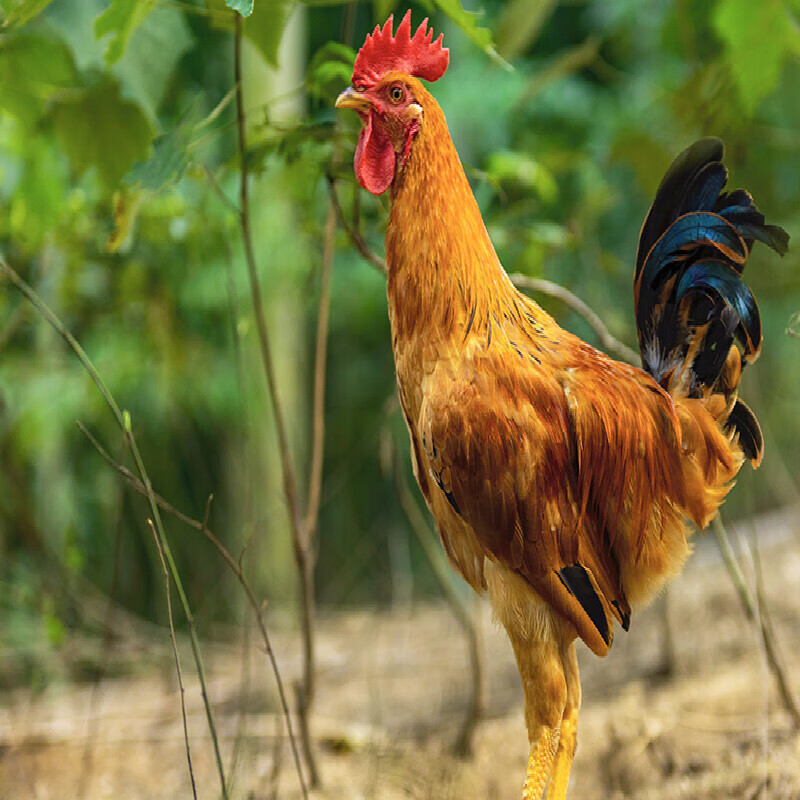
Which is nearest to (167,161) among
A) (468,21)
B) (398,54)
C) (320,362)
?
(398,54)

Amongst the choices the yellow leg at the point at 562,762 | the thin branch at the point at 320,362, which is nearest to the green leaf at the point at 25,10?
the thin branch at the point at 320,362

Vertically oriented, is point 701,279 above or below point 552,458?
above

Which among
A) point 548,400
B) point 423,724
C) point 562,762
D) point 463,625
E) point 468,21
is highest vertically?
point 468,21

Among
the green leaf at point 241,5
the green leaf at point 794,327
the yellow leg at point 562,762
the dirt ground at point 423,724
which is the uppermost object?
the green leaf at point 241,5

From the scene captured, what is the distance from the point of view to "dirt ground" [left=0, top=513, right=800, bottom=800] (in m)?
1.98

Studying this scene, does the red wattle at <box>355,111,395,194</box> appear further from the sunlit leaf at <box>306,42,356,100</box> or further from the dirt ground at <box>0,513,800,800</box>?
the dirt ground at <box>0,513,800,800</box>

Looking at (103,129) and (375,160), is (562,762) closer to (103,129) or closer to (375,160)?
(375,160)

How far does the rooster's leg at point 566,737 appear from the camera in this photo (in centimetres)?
134

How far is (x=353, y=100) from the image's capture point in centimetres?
127

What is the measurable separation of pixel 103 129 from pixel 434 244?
0.76 meters

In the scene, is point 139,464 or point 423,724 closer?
point 139,464

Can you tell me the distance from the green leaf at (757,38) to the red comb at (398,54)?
757 millimetres

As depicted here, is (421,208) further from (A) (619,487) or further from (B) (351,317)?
(B) (351,317)

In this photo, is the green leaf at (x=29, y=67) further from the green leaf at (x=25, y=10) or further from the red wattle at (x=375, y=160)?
the red wattle at (x=375, y=160)
